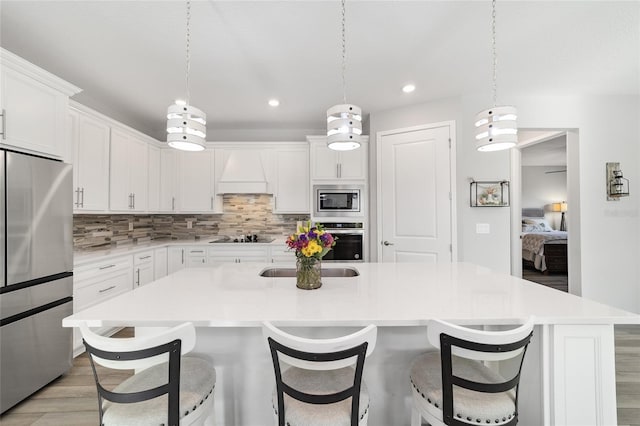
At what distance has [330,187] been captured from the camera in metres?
3.66

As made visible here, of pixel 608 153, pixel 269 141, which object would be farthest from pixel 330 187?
pixel 608 153

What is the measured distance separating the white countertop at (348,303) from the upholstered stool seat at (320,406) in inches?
9.8

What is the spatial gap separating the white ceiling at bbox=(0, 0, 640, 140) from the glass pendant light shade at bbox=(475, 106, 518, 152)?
0.82 metres

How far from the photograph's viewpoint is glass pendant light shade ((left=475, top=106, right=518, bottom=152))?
5.04ft

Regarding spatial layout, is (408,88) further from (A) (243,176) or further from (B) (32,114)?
(B) (32,114)


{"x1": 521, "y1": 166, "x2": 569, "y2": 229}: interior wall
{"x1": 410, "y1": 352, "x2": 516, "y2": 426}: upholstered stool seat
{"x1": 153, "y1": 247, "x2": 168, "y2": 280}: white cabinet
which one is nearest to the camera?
{"x1": 410, "y1": 352, "x2": 516, "y2": 426}: upholstered stool seat

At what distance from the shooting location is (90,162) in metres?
2.73

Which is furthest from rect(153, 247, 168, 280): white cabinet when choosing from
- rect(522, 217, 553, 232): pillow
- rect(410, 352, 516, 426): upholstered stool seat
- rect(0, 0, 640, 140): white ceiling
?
rect(522, 217, 553, 232): pillow

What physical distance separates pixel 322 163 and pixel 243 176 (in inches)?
46.6

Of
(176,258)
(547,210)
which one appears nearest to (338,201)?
(176,258)

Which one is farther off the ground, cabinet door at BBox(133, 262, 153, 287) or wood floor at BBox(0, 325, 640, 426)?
cabinet door at BBox(133, 262, 153, 287)

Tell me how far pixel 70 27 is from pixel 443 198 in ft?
12.2

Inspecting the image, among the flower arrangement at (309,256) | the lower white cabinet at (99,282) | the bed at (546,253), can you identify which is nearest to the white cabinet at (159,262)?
the lower white cabinet at (99,282)

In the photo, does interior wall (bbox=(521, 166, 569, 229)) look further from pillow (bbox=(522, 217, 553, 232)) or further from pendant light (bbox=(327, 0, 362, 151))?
pendant light (bbox=(327, 0, 362, 151))
